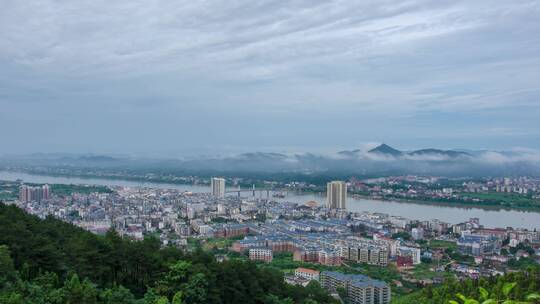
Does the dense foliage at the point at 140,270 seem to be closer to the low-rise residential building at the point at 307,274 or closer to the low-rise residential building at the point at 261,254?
the low-rise residential building at the point at 307,274

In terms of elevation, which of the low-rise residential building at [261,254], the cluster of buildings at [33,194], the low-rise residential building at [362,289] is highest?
the cluster of buildings at [33,194]

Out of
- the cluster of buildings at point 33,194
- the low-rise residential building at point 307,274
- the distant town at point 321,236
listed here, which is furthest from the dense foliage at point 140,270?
the cluster of buildings at point 33,194

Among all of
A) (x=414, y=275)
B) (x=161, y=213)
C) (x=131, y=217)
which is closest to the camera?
(x=414, y=275)

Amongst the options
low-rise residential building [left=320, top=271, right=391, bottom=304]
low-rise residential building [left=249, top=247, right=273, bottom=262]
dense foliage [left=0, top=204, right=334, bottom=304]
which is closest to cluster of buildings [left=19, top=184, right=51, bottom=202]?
low-rise residential building [left=249, top=247, right=273, bottom=262]

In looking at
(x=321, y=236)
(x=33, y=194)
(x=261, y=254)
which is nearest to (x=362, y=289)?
(x=261, y=254)

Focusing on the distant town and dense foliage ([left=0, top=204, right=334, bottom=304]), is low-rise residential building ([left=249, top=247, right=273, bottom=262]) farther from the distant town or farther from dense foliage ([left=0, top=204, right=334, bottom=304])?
dense foliage ([left=0, top=204, right=334, bottom=304])

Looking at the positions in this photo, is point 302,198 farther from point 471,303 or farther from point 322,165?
point 322,165

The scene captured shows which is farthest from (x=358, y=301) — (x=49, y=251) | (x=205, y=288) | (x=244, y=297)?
(x=49, y=251)

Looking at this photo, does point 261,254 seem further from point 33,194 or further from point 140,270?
point 33,194
